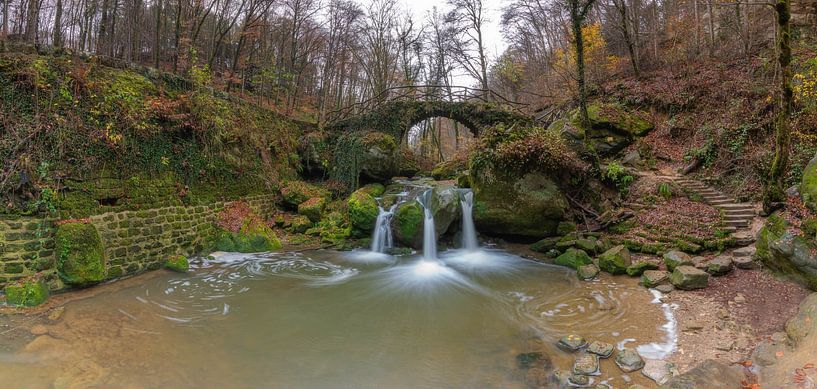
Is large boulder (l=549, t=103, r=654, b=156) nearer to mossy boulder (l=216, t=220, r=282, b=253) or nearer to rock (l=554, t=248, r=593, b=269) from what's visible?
rock (l=554, t=248, r=593, b=269)

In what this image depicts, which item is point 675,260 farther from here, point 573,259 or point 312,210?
point 312,210

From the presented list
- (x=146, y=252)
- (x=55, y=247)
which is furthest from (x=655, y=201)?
(x=55, y=247)

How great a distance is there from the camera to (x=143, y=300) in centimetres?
602

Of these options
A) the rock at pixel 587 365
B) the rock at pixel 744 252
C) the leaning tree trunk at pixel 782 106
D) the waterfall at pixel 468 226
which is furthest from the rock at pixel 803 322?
the waterfall at pixel 468 226

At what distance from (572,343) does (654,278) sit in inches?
119

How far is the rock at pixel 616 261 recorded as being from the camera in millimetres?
6930

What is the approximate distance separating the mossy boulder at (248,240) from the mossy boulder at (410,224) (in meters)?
3.65

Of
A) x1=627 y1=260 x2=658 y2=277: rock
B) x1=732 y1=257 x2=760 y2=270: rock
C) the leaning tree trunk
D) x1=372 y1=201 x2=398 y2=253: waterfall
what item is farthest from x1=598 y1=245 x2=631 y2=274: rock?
x1=372 y1=201 x2=398 y2=253: waterfall

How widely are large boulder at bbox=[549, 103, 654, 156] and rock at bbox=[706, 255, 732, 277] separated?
631 cm

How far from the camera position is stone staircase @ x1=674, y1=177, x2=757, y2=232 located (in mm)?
7098

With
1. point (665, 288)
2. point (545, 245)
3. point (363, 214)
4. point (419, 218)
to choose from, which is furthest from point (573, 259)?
point (363, 214)

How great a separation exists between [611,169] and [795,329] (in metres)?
6.42

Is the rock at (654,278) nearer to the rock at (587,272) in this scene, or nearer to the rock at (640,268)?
the rock at (640,268)

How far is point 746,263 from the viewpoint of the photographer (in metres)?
5.84
